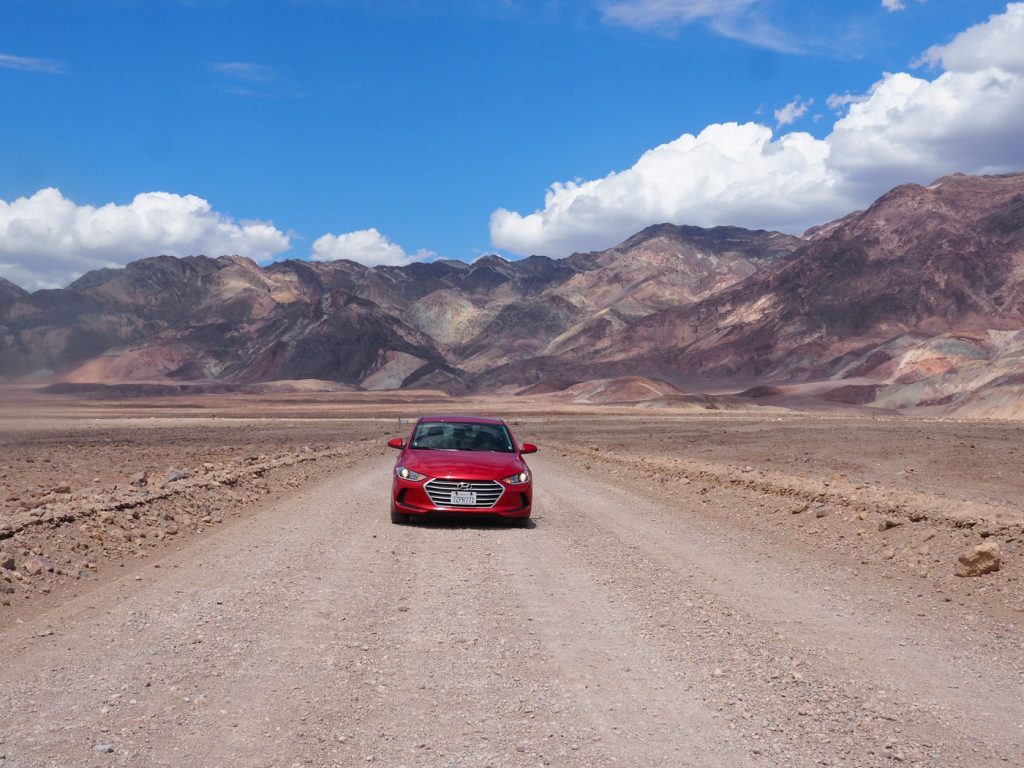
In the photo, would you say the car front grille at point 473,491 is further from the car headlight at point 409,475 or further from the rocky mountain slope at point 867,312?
the rocky mountain slope at point 867,312

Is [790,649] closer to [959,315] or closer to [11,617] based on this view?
[11,617]

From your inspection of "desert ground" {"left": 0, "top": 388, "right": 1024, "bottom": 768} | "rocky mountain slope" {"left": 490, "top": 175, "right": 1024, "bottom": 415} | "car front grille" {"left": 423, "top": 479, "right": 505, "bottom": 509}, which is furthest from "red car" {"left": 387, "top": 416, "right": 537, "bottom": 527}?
"rocky mountain slope" {"left": 490, "top": 175, "right": 1024, "bottom": 415}

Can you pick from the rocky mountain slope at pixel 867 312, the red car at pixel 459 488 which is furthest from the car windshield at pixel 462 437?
the rocky mountain slope at pixel 867 312

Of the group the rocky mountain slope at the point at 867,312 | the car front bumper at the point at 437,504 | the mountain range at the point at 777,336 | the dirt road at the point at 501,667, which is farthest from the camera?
the mountain range at the point at 777,336

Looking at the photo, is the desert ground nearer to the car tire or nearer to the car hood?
the car tire

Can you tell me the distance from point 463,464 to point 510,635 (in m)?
7.18

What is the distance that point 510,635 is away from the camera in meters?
7.27

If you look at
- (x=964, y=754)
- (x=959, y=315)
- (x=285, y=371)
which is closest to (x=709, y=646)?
(x=964, y=754)

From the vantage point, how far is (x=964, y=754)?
502cm

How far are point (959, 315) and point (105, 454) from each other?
Result: 144 m

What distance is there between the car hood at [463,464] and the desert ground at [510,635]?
85 centimetres

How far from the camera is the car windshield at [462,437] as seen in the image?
51.2 ft

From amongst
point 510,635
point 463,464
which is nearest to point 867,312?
point 463,464

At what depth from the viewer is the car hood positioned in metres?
14.1
